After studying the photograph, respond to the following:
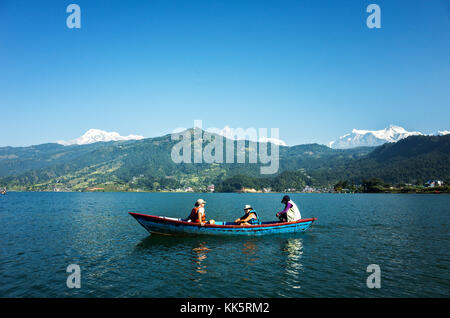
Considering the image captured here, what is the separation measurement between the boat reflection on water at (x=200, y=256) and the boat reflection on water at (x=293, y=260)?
231 inches

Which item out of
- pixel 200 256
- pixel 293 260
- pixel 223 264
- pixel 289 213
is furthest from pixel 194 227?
pixel 289 213

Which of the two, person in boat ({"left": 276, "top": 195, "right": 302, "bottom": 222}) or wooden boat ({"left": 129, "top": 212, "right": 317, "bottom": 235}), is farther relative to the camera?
person in boat ({"left": 276, "top": 195, "right": 302, "bottom": 222})

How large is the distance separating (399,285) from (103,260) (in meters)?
20.8

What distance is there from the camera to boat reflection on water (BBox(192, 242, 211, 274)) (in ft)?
60.6

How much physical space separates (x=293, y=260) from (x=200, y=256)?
7639 millimetres

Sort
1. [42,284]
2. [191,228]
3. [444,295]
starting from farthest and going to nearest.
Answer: [191,228] < [42,284] < [444,295]

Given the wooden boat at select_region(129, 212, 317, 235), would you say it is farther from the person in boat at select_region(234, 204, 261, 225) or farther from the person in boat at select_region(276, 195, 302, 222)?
the person in boat at select_region(276, 195, 302, 222)

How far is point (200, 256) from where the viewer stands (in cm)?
2183

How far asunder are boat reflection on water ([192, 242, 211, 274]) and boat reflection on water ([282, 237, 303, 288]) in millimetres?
5860

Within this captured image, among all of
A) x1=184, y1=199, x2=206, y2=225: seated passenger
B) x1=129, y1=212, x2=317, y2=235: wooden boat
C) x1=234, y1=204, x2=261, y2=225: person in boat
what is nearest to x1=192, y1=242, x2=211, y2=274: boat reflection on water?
x1=129, y1=212, x2=317, y2=235: wooden boat
